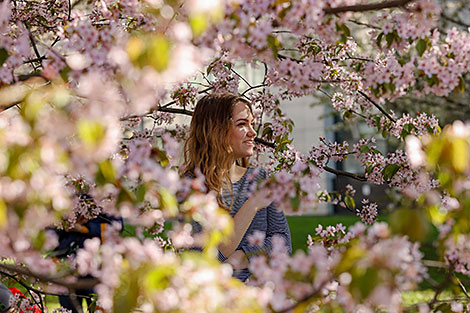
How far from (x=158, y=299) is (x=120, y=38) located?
2.73 ft

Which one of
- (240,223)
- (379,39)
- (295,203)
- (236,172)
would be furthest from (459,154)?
(236,172)

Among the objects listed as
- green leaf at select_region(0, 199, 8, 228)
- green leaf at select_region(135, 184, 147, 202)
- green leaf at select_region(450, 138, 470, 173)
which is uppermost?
green leaf at select_region(135, 184, 147, 202)

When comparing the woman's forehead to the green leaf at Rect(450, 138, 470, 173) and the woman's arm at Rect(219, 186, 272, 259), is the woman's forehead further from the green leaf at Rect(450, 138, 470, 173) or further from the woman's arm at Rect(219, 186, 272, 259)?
the green leaf at Rect(450, 138, 470, 173)

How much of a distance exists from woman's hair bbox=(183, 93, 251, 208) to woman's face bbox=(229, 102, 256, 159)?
0.08ft

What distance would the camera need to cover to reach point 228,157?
3.55 m

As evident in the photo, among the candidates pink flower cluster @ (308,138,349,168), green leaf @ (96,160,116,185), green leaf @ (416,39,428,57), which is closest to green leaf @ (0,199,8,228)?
green leaf @ (96,160,116,185)

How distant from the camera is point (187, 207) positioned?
187 cm

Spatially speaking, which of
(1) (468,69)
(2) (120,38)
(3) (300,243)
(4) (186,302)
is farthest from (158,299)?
(3) (300,243)

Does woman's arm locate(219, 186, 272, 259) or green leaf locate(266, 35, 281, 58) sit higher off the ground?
green leaf locate(266, 35, 281, 58)

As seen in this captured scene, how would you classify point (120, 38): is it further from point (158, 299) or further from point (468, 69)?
point (468, 69)

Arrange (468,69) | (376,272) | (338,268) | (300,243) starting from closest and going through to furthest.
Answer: (376,272)
(338,268)
(468,69)
(300,243)

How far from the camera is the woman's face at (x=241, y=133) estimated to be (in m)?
3.51

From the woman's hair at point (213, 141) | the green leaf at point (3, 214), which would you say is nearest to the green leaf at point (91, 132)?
the green leaf at point (3, 214)

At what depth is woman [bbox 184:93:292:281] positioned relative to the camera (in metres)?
3.36
